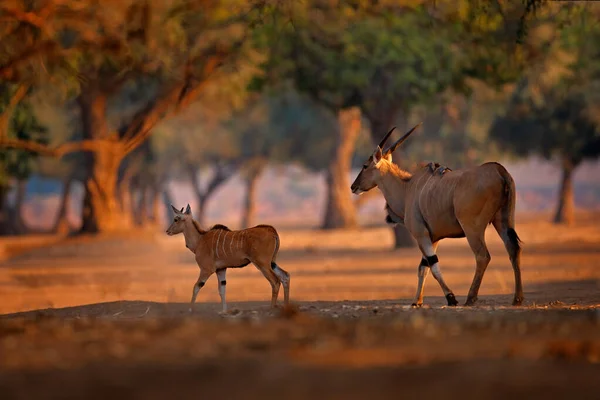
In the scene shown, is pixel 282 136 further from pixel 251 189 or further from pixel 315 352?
pixel 315 352

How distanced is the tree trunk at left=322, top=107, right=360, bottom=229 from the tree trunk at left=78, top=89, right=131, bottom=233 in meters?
22.0

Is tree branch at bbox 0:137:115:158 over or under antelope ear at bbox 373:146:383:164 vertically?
over

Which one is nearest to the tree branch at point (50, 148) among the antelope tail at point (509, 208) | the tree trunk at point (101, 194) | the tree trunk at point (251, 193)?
the tree trunk at point (101, 194)

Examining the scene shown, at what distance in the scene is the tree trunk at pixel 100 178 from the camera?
43625 mm

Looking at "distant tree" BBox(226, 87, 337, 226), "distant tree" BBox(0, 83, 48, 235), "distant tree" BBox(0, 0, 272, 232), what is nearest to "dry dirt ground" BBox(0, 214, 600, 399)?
"distant tree" BBox(0, 0, 272, 232)

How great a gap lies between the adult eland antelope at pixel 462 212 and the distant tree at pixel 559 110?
86.6 feet

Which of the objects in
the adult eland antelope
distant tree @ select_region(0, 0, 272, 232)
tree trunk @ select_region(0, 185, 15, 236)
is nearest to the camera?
the adult eland antelope

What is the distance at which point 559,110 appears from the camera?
59.6 meters

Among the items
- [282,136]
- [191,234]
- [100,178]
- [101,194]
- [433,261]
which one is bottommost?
[433,261]

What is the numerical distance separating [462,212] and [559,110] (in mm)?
44299

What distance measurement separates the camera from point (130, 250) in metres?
43.0

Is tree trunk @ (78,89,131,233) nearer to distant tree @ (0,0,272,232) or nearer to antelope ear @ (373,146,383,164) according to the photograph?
distant tree @ (0,0,272,232)

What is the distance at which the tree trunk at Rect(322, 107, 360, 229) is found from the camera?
6700cm

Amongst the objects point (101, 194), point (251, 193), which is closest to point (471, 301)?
point (101, 194)
